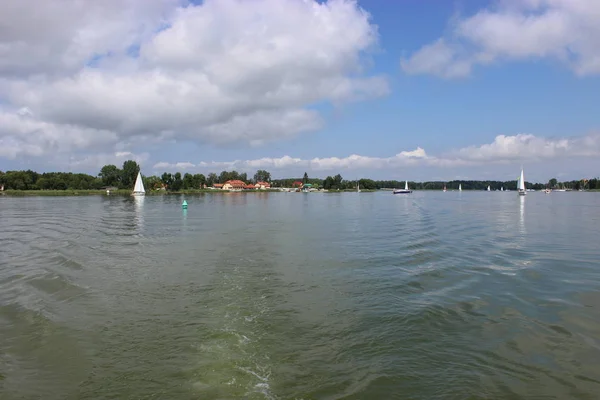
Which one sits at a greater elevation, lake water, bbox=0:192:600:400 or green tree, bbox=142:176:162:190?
green tree, bbox=142:176:162:190

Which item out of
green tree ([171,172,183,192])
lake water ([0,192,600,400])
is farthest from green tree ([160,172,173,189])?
lake water ([0,192,600,400])

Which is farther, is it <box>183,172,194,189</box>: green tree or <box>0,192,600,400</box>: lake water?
<box>183,172,194,189</box>: green tree

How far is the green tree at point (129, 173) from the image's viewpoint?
18505 centimetres

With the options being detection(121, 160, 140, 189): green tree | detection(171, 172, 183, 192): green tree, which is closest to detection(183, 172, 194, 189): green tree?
detection(171, 172, 183, 192): green tree

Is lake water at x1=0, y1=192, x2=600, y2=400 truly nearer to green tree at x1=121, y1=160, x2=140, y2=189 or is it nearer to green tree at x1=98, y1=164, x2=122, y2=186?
green tree at x1=121, y1=160, x2=140, y2=189

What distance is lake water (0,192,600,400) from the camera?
6.97 meters

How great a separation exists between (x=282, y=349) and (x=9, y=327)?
7.50m

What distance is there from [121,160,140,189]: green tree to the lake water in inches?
7049

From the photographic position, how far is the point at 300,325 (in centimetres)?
990

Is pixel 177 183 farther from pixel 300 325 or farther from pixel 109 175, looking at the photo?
pixel 300 325

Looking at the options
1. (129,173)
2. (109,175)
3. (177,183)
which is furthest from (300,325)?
(109,175)

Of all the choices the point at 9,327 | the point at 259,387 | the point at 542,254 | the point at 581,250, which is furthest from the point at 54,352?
the point at 581,250

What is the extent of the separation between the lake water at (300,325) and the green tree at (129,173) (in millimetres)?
179047

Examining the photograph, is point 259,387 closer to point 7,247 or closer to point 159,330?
point 159,330
